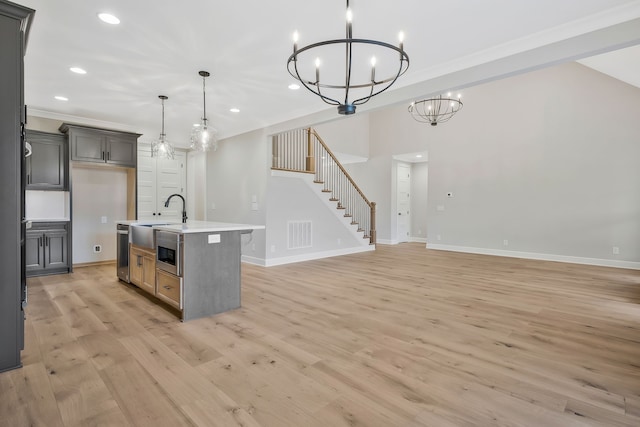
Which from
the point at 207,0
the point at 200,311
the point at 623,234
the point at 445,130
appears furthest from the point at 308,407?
the point at 445,130

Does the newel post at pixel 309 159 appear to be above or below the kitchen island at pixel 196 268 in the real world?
above

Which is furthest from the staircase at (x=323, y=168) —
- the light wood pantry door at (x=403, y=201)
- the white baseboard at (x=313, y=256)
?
the light wood pantry door at (x=403, y=201)

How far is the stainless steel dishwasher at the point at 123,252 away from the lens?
15.8 feet

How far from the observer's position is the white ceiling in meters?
2.63

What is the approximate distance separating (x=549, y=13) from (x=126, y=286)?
5.78 metres

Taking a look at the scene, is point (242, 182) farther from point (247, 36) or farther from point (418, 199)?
point (418, 199)

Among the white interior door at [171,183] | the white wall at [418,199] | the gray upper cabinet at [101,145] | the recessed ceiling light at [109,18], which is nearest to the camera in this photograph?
the recessed ceiling light at [109,18]

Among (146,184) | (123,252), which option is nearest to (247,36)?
(123,252)

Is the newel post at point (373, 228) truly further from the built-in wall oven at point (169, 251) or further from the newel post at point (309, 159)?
the built-in wall oven at point (169, 251)

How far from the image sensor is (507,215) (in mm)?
7605

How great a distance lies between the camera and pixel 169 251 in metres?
3.67

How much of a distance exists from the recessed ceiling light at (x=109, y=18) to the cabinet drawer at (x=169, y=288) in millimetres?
2412

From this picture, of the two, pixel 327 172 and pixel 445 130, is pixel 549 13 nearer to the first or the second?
pixel 327 172

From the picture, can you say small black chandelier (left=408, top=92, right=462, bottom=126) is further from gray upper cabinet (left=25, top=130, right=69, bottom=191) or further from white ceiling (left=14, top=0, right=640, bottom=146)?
gray upper cabinet (left=25, top=130, right=69, bottom=191)
